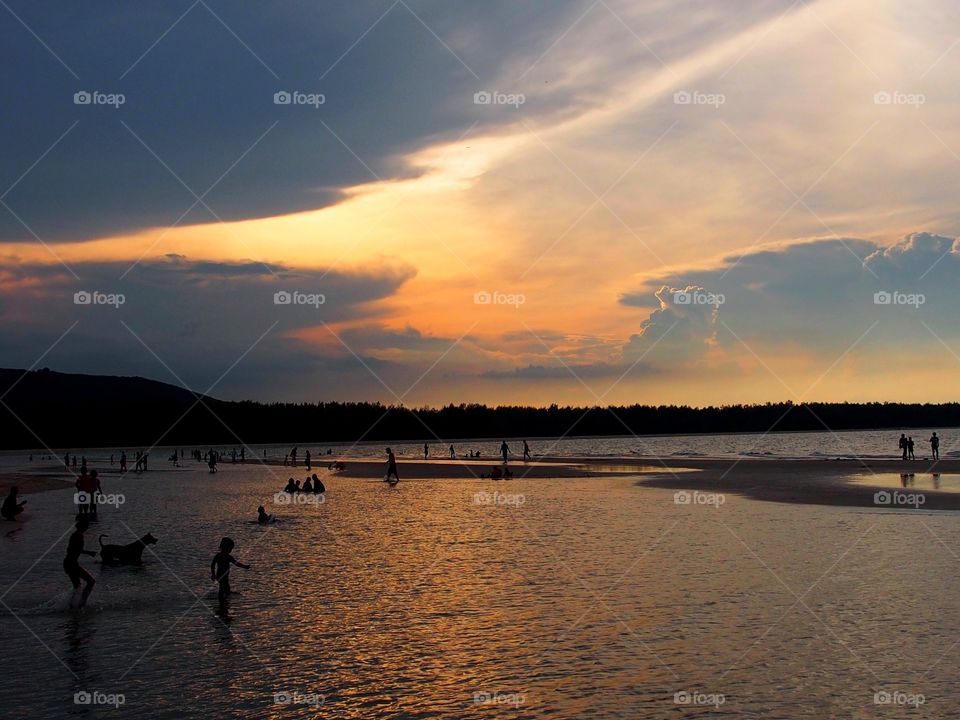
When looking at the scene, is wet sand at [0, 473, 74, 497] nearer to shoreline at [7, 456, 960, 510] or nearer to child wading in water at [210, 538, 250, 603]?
shoreline at [7, 456, 960, 510]

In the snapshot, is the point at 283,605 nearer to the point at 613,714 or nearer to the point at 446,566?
the point at 446,566

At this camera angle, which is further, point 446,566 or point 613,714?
point 446,566

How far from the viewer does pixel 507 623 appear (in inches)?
635

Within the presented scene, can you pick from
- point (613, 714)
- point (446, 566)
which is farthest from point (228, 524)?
point (613, 714)

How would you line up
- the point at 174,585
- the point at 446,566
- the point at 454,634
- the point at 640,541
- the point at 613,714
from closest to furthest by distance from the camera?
the point at 613,714
the point at 454,634
the point at 174,585
the point at 446,566
the point at 640,541

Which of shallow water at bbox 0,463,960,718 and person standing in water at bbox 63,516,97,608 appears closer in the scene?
shallow water at bbox 0,463,960,718

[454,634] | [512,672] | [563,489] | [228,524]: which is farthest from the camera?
[563,489]

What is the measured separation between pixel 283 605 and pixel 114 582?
600 centimetres

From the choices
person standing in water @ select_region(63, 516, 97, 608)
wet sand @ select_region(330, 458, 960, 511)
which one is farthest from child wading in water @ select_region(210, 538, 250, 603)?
wet sand @ select_region(330, 458, 960, 511)

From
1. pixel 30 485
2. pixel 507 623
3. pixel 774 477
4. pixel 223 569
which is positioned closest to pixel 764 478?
pixel 774 477

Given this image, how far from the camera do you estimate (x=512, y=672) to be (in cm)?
1310

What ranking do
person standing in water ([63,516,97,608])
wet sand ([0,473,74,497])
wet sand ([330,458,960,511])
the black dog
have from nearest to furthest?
person standing in water ([63,516,97,608]), the black dog, wet sand ([330,458,960,511]), wet sand ([0,473,74,497])

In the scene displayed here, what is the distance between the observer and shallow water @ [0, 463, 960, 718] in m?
12.0

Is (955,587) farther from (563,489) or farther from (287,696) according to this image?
(563,489)
